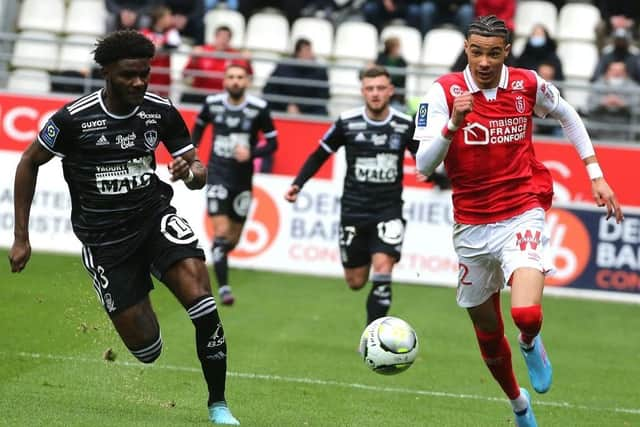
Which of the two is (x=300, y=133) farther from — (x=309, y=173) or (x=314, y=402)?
(x=314, y=402)

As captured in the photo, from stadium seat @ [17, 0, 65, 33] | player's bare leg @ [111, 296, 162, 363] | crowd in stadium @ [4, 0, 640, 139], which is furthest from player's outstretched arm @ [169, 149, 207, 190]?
stadium seat @ [17, 0, 65, 33]

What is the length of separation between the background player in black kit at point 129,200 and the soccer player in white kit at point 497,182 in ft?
5.10

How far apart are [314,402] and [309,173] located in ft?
11.0

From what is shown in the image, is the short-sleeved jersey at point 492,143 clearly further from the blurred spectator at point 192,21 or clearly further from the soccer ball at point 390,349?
the blurred spectator at point 192,21

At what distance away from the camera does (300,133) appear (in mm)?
17812

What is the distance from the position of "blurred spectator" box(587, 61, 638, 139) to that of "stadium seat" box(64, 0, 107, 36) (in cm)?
820

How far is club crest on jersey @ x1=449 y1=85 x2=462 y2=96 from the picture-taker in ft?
26.1

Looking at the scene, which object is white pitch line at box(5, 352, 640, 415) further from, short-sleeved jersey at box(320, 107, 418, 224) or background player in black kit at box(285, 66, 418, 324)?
short-sleeved jersey at box(320, 107, 418, 224)

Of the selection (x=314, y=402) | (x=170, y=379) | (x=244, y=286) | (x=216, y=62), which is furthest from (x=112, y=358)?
(x=216, y=62)

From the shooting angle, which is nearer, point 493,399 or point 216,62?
point 493,399

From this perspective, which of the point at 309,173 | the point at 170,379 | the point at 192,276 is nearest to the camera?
the point at 192,276

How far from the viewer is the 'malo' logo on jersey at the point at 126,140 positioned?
310 inches

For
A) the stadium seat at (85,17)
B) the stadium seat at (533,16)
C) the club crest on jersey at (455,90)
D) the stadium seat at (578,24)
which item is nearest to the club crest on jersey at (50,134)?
the club crest on jersey at (455,90)

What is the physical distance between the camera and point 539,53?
19.1 meters
